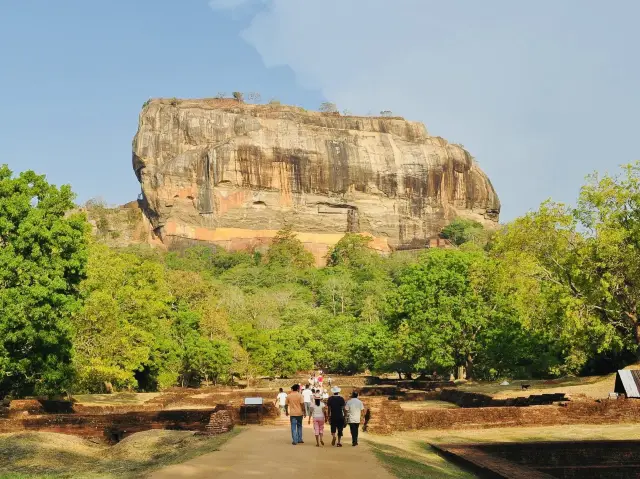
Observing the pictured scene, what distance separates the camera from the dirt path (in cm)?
997

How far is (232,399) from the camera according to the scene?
30.9m

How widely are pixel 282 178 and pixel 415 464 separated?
283 ft

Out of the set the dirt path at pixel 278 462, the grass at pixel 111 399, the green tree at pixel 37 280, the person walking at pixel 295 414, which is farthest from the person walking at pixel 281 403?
the grass at pixel 111 399

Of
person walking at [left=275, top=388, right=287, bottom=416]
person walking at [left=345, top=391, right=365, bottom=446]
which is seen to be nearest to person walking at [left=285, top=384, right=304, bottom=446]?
person walking at [left=345, top=391, right=365, bottom=446]

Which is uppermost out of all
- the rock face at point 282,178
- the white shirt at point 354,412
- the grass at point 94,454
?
the rock face at point 282,178

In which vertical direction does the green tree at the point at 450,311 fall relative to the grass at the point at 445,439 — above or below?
above

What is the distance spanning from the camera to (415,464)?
471 inches

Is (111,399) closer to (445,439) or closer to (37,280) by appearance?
(37,280)

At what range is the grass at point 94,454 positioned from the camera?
11.7 metres

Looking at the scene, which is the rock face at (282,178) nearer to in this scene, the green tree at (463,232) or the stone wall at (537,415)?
the green tree at (463,232)

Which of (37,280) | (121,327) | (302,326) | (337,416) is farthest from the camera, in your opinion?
(302,326)

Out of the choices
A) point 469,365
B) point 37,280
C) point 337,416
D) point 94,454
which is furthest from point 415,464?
point 469,365

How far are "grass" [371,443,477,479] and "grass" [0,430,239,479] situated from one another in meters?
3.14

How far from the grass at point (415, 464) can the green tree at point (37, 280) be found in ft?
41.9
